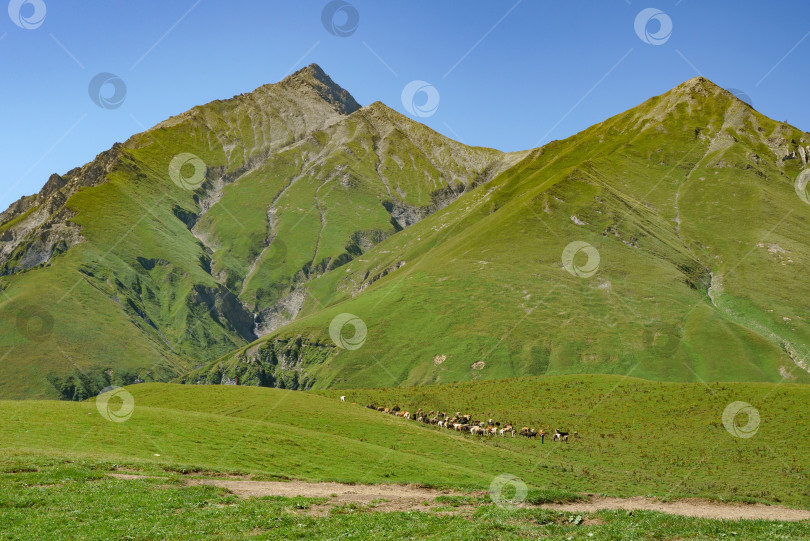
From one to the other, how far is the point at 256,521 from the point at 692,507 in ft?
83.1

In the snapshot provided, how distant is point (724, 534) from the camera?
22000mm

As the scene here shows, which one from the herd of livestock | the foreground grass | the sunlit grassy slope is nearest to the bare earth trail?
the foreground grass

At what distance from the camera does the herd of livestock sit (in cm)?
6962

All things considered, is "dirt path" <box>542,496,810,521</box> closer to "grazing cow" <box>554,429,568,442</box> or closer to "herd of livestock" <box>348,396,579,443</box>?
"grazing cow" <box>554,429,568,442</box>

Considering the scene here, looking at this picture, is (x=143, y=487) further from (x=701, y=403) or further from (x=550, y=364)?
A: (x=550, y=364)

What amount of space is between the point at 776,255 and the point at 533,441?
177 metres

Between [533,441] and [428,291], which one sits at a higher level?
[428,291]

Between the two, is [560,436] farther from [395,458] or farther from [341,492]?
[341,492]

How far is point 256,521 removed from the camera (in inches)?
950

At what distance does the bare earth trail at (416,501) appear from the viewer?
30422mm

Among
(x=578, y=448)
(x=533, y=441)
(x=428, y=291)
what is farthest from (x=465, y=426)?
(x=428, y=291)

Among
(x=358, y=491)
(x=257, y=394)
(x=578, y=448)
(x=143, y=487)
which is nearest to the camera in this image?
(x=143, y=487)

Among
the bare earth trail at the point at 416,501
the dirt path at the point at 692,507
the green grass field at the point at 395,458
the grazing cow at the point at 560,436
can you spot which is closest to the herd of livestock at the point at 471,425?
the grazing cow at the point at 560,436

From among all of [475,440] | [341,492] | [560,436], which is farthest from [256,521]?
[560,436]
